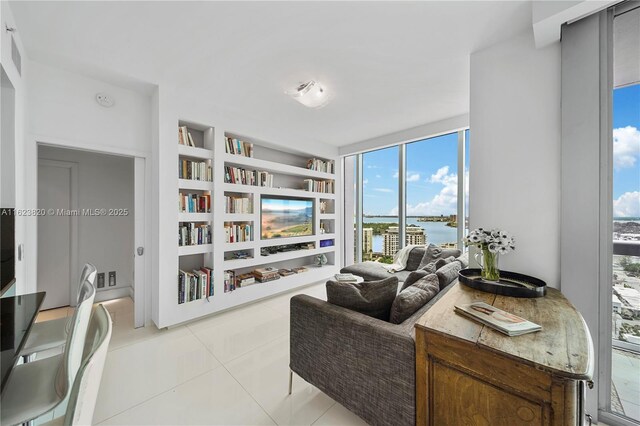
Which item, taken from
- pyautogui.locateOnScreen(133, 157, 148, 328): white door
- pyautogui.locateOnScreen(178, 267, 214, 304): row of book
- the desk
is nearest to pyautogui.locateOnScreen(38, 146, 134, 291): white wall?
pyautogui.locateOnScreen(133, 157, 148, 328): white door

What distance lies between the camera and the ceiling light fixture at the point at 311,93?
2450mm

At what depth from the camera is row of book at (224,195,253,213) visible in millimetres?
3170

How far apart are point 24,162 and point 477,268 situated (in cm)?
381

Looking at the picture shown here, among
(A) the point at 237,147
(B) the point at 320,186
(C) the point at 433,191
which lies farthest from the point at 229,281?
(C) the point at 433,191

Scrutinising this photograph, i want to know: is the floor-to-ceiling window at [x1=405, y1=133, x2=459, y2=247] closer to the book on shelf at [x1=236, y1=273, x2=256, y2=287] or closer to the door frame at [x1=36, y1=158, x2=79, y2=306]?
the book on shelf at [x1=236, y1=273, x2=256, y2=287]

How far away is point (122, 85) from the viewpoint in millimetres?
2523

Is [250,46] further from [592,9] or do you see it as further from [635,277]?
[635,277]

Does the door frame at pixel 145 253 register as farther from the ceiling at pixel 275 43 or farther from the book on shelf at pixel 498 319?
the book on shelf at pixel 498 319

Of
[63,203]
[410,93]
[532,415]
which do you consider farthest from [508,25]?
[63,203]

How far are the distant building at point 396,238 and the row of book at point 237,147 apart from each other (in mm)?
2874

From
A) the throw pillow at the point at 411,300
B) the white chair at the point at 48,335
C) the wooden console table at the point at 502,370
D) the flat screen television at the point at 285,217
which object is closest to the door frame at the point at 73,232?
the white chair at the point at 48,335

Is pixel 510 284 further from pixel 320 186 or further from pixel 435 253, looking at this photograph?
pixel 320 186

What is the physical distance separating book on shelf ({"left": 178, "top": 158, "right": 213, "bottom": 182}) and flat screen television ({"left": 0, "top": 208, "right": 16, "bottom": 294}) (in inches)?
51.0

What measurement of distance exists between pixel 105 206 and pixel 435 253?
4.83 m
